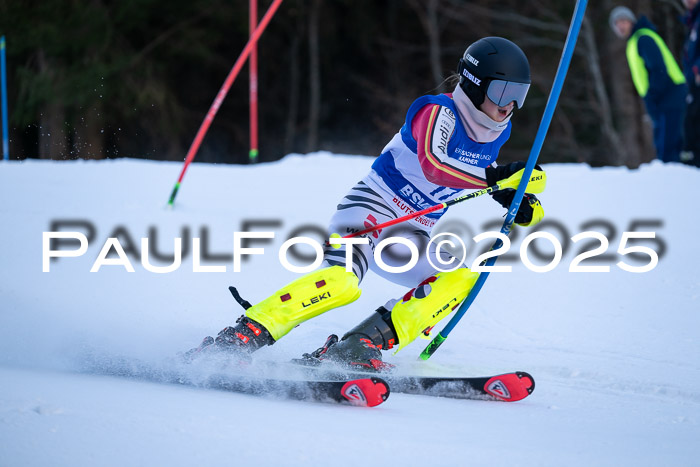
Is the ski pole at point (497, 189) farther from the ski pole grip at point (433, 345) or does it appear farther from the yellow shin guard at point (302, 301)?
the ski pole grip at point (433, 345)

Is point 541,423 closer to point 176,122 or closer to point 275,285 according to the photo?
point 275,285

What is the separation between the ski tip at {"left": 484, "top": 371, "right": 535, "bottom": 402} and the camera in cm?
346

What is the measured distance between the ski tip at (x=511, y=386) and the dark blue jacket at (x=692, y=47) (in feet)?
18.0

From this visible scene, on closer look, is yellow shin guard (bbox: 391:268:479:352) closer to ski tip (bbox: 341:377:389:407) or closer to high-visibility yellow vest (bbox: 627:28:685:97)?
ski tip (bbox: 341:377:389:407)

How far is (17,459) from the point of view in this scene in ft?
7.39

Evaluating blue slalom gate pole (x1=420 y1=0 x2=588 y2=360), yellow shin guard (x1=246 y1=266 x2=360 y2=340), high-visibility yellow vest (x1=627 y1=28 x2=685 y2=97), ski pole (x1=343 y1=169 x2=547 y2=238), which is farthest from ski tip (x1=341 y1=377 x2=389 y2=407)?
high-visibility yellow vest (x1=627 y1=28 x2=685 y2=97)

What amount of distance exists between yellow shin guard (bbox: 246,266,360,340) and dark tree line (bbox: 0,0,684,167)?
12.2 m

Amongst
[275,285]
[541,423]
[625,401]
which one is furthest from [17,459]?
[275,285]

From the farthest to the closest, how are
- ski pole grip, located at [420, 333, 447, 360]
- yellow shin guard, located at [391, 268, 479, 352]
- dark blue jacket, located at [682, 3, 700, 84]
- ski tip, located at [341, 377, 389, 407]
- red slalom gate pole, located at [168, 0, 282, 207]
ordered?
dark blue jacket, located at [682, 3, 700, 84] → red slalom gate pole, located at [168, 0, 282, 207] → ski pole grip, located at [420, 333, 447, 360] → yellow shin guard, located at [391, 268, 479, 352] → ski tip, located at [341, 377, 389, 407]

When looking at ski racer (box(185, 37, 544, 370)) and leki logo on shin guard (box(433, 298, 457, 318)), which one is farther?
leki logo on shin guard (box(433, 298, 457, 318))

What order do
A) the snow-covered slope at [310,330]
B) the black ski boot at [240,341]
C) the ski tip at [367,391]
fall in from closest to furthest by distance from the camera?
1. the snow-covered slope at [310,330]
2. the ski tip at [367,391]
3. the black ski boot at [240,341]

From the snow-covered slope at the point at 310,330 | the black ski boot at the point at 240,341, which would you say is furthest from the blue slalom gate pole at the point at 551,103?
the black ski boot at the point at 240,341

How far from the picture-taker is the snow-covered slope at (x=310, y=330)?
8.38 feet

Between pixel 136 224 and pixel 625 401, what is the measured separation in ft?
13.0
